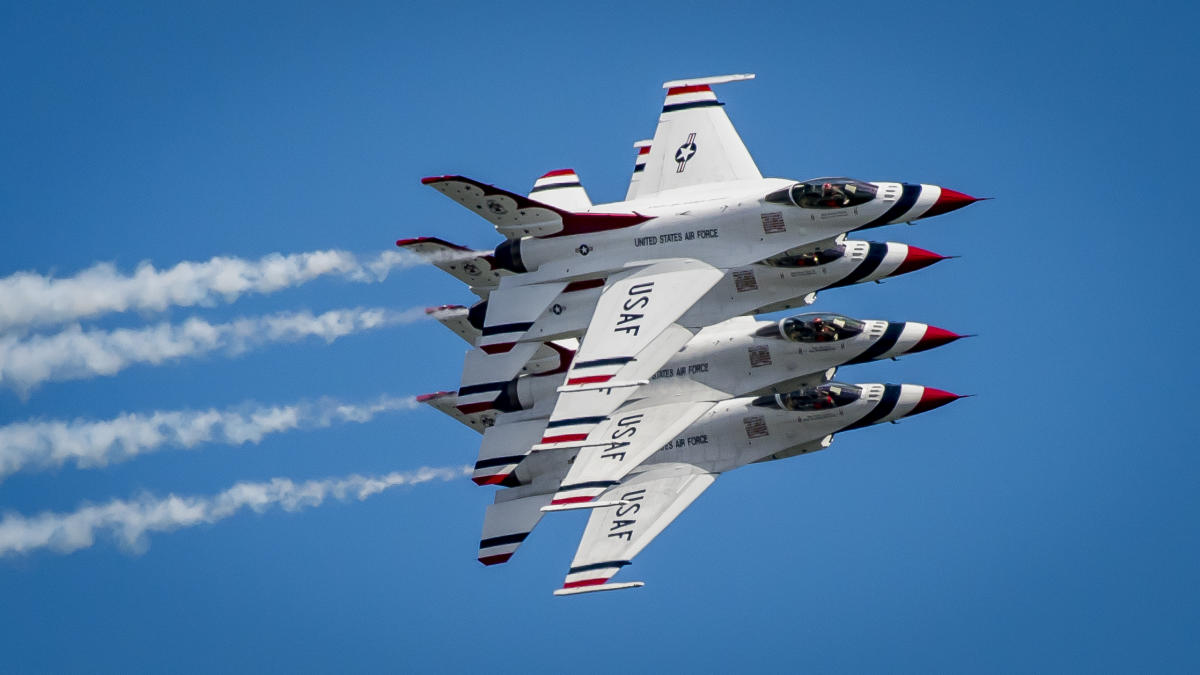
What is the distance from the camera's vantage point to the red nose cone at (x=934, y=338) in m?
52.2

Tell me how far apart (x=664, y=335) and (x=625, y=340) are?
1.05 metres

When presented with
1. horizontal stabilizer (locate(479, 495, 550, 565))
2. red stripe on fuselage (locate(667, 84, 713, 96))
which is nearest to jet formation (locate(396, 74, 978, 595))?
horizontal stabilizer (locate(479, 495, 550, 565))

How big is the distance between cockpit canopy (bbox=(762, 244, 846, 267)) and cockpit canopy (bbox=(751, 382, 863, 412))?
3312 millimetres

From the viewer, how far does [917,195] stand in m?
49.8

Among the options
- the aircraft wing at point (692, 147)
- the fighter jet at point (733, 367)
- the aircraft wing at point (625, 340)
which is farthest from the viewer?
the aircraft wing at point (692, 147)

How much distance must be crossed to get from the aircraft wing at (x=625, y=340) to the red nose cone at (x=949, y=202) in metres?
5.47

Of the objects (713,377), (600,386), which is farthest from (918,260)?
(600,386)

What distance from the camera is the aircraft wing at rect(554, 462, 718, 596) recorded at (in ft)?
161

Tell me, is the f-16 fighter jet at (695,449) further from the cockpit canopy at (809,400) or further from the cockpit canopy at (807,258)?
the cockpit canopy at (807,258)

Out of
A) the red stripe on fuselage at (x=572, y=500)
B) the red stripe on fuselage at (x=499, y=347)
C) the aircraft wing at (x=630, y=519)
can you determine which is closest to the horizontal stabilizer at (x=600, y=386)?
the red stripe on fuselage at (x=572, y=500)

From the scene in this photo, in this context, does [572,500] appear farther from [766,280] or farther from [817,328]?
[817,328]

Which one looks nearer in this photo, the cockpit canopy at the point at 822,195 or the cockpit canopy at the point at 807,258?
the cockpit canopy at the point at 822,195

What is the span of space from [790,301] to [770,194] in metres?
2.95

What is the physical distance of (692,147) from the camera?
54062 millimetres
